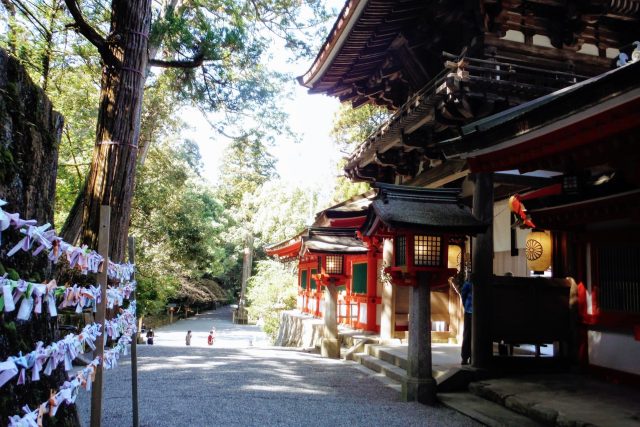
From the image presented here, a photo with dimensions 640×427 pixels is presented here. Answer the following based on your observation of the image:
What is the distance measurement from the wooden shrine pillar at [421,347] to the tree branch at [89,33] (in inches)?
184

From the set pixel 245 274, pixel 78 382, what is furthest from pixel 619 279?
pixel 245 274

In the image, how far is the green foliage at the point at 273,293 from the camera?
24.1m

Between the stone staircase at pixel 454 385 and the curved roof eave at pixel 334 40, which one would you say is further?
the curved roof eave at pixel 334 40

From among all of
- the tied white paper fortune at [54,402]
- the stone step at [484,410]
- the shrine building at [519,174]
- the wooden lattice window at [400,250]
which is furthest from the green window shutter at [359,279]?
the tied white paper fortune at [54,402]

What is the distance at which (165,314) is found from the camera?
106 feet

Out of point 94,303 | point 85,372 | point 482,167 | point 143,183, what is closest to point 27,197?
point 94,303

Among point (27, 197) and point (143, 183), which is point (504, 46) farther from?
point (143, 183)

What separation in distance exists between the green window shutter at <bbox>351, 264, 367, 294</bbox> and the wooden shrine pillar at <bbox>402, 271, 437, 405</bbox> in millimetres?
7167

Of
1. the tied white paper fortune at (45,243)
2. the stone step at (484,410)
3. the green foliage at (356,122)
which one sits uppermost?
the green foliage at (356,122)

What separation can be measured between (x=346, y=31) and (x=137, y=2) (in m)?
4.33

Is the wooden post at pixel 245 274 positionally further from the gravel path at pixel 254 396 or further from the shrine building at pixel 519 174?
the shrine building at pixel 519 174

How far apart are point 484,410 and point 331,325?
5712mm

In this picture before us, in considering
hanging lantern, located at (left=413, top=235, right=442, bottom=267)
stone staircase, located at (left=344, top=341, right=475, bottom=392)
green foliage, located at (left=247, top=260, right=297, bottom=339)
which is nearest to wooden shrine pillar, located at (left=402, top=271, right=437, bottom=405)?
hanging lantern, located at (left=413, top=235, right=442, bottom=267)

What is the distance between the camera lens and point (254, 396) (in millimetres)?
6672
